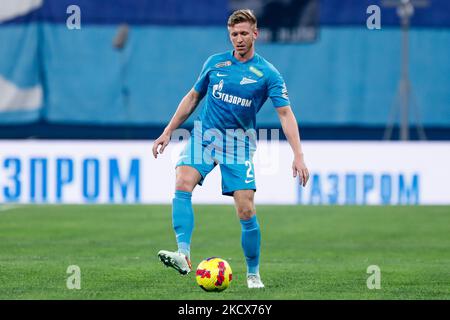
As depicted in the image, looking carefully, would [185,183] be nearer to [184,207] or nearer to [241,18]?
[184,207]

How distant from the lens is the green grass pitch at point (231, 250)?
8750 millimetres

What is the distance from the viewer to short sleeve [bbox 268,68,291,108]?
348 inches

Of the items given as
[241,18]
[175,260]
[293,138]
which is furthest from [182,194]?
[241,18]

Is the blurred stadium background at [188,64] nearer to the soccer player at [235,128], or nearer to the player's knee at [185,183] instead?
the soccer player at [235,128]

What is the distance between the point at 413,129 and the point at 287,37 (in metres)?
3.24

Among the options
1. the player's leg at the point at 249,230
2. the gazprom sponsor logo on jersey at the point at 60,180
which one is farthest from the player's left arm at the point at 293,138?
the gazprom sponsor logo on jersey at the point at 60,180

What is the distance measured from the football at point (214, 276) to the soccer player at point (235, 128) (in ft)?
0.85

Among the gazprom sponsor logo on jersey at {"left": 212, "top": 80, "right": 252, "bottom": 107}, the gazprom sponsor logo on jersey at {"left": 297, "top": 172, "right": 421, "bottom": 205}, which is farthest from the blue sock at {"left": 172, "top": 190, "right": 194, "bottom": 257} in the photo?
the gazprom sponsor logo on jersey at {"left": 297, "top": 172, "right": 421, "bottom": 205}

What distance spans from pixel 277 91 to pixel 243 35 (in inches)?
20.9

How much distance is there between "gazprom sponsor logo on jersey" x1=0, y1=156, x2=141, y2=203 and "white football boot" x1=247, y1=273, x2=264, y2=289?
847 cm

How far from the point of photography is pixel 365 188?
17312 mm
